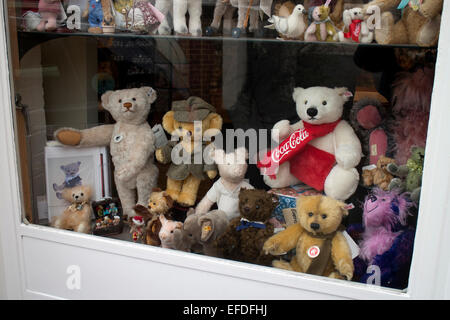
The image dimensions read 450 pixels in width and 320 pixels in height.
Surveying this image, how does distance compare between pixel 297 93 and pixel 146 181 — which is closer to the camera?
pixel 297 93

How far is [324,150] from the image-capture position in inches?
67.0

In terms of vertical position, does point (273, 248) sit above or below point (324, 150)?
below

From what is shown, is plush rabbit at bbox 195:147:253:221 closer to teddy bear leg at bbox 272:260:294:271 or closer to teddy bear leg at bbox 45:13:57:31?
teddy bear leg at bbox 272:260:294:271

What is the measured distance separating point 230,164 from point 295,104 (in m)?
0.35

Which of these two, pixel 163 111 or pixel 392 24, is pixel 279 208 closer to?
pixel 163 111

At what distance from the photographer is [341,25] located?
1554 mm

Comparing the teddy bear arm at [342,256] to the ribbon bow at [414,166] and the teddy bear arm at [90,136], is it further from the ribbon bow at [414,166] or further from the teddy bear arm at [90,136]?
the teddy bear arm at [90,136]

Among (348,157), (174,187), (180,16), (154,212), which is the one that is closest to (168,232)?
(154,212)

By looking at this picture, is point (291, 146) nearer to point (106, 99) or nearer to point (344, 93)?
point (344, 93)

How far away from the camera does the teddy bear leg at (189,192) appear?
183 cm

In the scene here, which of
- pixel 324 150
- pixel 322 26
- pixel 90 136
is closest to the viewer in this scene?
pixel 322 26

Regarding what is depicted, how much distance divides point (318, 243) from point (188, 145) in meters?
0.65

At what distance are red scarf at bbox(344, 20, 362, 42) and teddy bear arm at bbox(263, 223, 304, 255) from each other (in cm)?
68

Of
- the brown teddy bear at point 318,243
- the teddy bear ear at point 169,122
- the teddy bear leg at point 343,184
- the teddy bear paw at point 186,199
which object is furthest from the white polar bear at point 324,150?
the teddy bear ear at point 169,122
